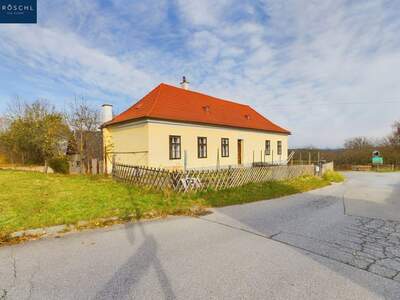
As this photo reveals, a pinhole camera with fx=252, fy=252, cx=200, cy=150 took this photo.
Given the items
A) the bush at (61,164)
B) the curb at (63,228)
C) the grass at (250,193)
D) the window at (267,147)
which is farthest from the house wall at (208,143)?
the curb at (63,228)

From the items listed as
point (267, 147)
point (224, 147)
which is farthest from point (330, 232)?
point (267, 147)

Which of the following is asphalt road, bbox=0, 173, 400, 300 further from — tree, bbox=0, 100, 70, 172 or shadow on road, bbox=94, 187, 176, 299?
tree, bbox=0, 100, 70, 172

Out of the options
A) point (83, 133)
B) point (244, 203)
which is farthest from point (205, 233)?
point (83, 133)

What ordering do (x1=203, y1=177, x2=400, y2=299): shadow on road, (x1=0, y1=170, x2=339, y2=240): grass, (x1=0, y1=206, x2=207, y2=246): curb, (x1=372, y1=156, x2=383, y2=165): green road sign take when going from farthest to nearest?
(x1=372, y1=156, x2=383, y2=165): green road sign
(x1=0, y1=170, x2=339, y2=240): grass
(x1=0, y1=206, x2=207, y2=246): curb
(x1=203, y1=177, x2=400, y2=299): shadow on road

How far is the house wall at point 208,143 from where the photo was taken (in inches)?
671

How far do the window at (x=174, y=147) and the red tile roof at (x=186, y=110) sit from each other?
4.44 ft

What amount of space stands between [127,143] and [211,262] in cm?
1574

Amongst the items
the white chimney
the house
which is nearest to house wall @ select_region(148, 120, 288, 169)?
the house

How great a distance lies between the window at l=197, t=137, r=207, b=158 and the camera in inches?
792

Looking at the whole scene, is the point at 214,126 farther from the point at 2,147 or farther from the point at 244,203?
the point at 2,147

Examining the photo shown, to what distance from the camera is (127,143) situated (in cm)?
1858

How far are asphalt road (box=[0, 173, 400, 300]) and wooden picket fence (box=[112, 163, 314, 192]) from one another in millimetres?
3912

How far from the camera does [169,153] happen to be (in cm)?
1788

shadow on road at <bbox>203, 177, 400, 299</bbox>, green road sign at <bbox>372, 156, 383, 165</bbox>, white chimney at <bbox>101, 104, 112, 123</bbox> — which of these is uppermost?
white chimney at <bbox>101, 104, 112, 123</bbox>
